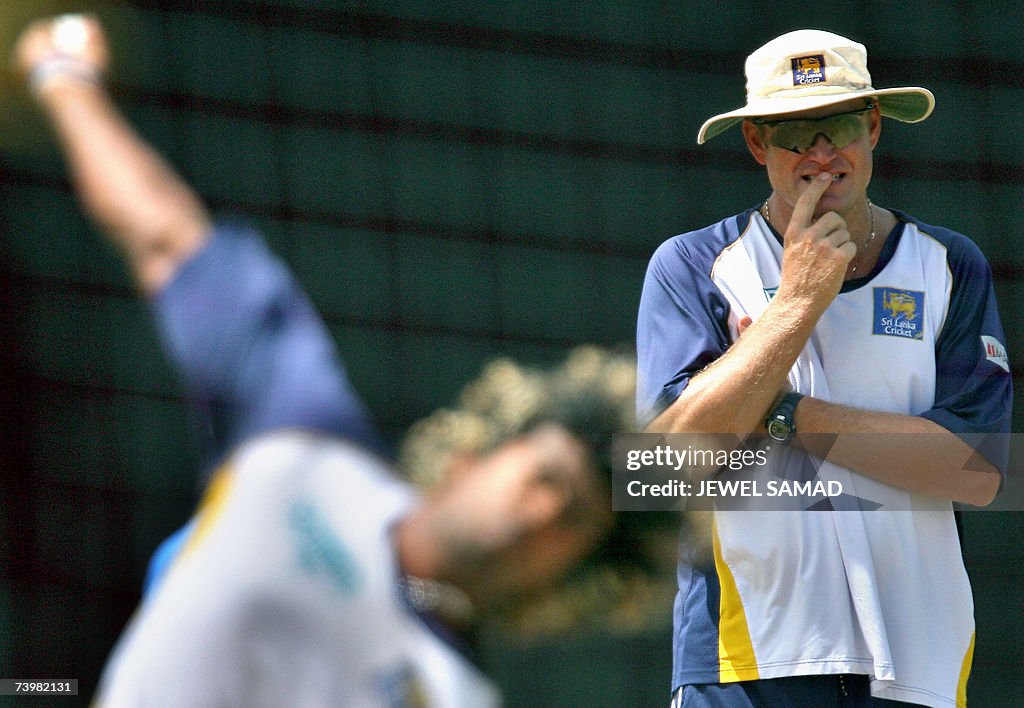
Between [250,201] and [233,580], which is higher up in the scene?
[250,201]

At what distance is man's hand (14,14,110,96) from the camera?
1.56 m

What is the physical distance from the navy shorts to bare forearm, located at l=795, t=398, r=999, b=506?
0.26 m

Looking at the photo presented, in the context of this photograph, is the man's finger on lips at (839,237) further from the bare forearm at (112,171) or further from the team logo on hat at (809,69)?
the bare forearm at (112,171)

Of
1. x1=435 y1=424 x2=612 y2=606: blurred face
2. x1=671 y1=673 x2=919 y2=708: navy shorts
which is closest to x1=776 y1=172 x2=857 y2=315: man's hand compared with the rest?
x1=671 y1=673 x2=919 y2=708: navy shorts

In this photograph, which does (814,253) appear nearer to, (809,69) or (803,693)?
(809,69)

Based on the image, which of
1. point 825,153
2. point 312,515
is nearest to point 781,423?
point 825,153

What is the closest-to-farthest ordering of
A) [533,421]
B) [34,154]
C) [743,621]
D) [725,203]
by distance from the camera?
[533,421] → [743,621] → [34,154] → [725,203]

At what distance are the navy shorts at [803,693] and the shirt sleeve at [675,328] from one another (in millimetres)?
361

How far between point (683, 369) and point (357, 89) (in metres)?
1.34

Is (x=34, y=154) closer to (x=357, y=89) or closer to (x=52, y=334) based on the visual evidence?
(x=52, y=334)

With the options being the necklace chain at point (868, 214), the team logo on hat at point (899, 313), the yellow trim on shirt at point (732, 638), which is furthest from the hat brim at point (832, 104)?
the yellow trim on shirt at point (732, 638)

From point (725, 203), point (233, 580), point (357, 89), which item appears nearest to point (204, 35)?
point (357, 89)

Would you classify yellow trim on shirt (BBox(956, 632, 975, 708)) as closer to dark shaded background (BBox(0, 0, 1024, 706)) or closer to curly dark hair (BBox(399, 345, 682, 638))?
curly dark hair (BBox(399, 345, 682, 638))

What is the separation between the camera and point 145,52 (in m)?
3.08
